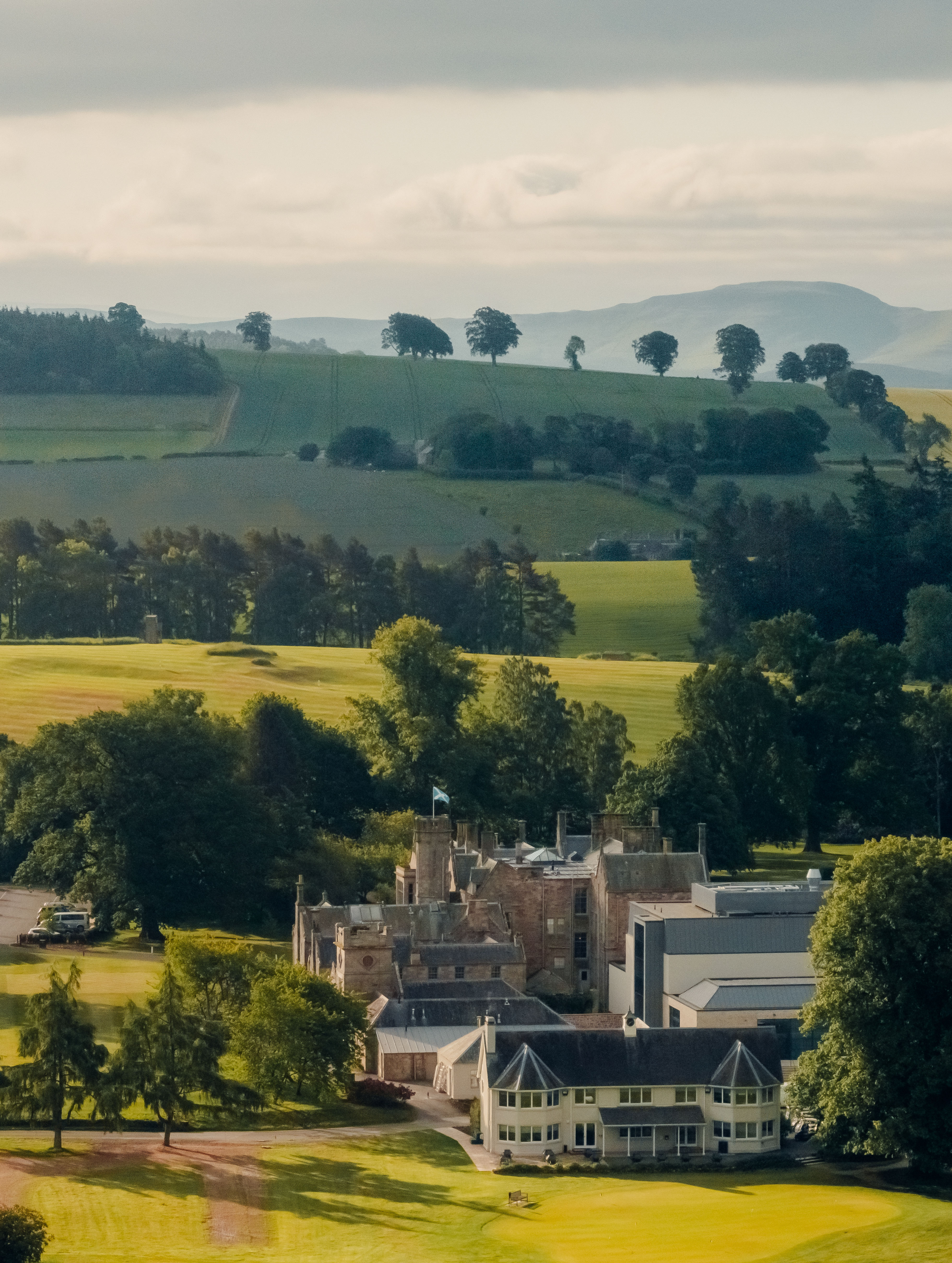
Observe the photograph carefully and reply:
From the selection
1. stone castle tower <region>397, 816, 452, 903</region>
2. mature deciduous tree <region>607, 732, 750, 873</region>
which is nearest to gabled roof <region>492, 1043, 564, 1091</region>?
stone castle tower <region>397, 816, 452, 903</region>

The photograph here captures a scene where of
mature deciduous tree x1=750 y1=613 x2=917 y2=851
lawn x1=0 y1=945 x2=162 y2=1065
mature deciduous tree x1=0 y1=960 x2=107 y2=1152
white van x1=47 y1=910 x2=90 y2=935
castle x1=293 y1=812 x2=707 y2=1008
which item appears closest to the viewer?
mature deciduous tree x1=0 y1=960 x2=107 y2=1152

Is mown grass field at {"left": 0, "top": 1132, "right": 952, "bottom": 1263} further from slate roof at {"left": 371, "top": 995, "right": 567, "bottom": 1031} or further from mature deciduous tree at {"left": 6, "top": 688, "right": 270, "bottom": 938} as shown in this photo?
mature deciduous tree at {"left": 6, "top": 688, "right": 270, "bottom": 938}

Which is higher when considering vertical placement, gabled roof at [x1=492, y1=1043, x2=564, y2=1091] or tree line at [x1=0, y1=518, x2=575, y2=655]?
tree line at [x1=0, y1=518, x2=575, y2=655]

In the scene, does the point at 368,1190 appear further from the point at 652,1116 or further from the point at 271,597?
the point at 271,597

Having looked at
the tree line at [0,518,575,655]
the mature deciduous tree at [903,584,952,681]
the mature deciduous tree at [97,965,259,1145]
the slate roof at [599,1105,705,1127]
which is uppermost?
the tree line at [0,518,575,655]

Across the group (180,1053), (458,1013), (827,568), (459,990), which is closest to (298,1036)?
(180,1053)

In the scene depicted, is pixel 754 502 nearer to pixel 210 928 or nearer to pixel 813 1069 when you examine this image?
pixel 210 928
